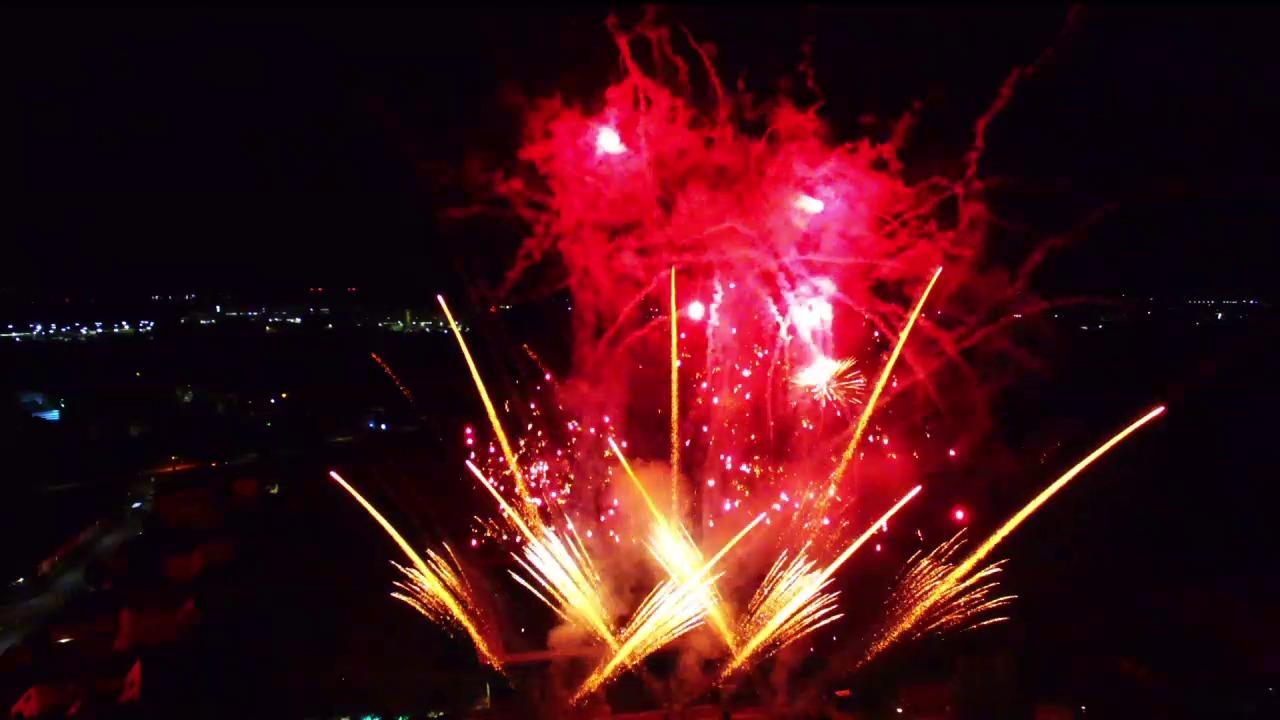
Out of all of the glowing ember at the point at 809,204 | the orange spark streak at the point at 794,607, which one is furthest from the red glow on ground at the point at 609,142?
the orange spark streak at the point at 794,607

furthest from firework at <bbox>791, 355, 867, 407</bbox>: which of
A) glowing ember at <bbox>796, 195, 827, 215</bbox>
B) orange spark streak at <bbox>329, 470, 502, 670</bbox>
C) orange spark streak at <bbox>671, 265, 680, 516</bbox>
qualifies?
orange spark streak at <bbox>329, 470, 502, 670</bbox>

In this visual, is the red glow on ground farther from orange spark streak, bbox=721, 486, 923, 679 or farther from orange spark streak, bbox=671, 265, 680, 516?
orange spark streak, bbox=721, 486, 923, 679

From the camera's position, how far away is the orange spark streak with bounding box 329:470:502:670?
6098 millimetres

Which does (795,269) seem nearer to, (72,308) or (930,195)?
(930,195)

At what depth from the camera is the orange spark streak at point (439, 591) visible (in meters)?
6.10

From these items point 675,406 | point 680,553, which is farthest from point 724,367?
point 680,553

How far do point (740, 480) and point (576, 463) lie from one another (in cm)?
191

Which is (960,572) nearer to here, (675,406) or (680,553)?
(680,553)

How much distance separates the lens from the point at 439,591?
729 cm

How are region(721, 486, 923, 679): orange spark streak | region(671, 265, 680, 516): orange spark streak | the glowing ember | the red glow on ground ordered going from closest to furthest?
region(721, 486, 923, 679): orange spark streak → the red glow on ground → the glowing ember → region(671, 265, 680, 516): orange spark streak

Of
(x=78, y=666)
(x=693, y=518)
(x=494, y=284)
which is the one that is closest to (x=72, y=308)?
(x=494, y=284)

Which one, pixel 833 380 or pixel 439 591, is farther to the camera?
pixel 833 380

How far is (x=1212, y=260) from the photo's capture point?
11.4 m

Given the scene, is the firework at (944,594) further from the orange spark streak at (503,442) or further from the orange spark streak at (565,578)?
the orange spark streak at (503,442)
